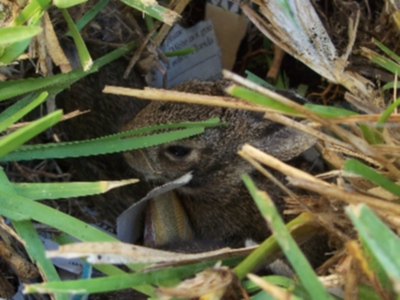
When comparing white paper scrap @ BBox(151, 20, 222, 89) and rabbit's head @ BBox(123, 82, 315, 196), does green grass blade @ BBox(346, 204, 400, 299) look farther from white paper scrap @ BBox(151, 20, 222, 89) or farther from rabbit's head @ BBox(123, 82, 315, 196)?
white paper scrap @ BBox(151, 20, 222, 89)

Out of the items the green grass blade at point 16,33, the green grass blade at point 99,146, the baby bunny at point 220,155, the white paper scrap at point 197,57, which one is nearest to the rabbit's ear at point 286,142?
the baby bunny at point 220,155

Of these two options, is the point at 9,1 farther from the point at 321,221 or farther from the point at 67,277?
the point at 321,221

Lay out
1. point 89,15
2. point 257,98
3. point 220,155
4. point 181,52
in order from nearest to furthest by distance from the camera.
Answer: point 257,98 < point 89,15 < point 220,155 < point 181,52

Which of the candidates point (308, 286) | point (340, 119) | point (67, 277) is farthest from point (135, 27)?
point (308, 286)

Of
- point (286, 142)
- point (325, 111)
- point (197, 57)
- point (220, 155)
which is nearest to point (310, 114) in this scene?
point (325, 111)

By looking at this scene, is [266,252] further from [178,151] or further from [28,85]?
[28,85]

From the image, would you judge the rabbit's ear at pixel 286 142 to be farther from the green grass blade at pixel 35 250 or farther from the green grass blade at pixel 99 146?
the green grass blade at pixel 35 250
